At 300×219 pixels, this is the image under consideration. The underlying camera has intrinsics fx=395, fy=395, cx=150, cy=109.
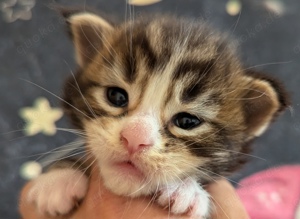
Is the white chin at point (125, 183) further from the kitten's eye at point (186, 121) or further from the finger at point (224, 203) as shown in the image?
the finger at point (224, 203)

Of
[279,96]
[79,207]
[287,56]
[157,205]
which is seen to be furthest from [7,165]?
[287,56]

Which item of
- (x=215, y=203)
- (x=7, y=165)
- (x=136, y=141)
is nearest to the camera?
(x=136, y=141)

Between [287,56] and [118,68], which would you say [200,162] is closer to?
[118,68]

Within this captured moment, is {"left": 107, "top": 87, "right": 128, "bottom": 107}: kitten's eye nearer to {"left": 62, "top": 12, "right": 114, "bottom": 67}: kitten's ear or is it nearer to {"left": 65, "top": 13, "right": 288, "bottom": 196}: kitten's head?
{"left": 65, "top": 13, "right": 288, "bottom": 196}: kitten's head

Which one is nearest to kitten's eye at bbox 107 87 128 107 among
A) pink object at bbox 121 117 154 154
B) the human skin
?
pink object at bbox 121 117 154 154

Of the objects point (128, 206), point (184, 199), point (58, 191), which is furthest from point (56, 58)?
point (184, 199)

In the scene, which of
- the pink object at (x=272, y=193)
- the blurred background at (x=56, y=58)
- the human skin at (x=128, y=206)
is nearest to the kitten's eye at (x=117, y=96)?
the human skin at (x=128, y=206)

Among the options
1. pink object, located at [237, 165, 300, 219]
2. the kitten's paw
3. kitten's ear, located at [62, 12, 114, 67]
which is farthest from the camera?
pink object, located at [237, 165, 300, 219]
